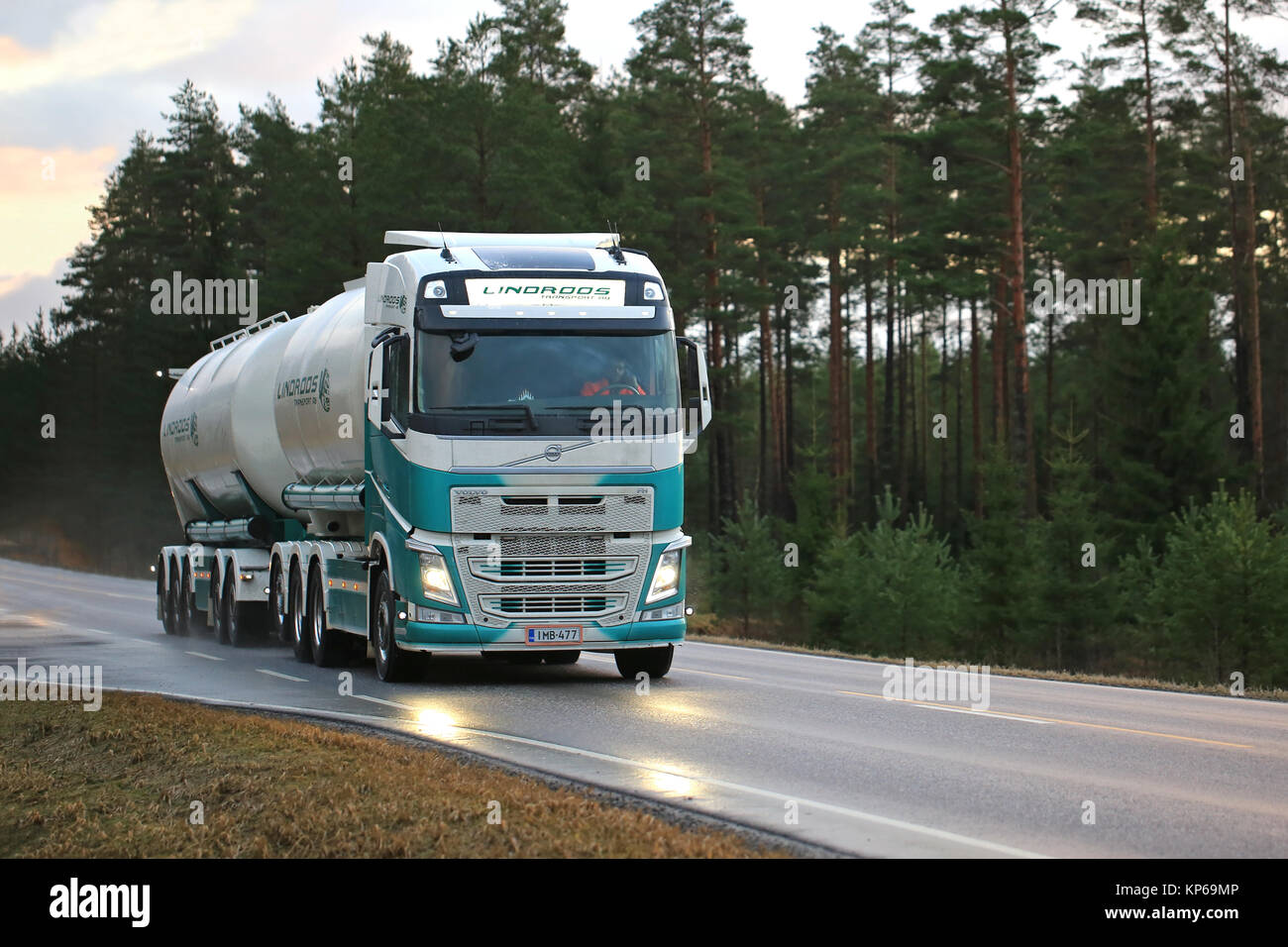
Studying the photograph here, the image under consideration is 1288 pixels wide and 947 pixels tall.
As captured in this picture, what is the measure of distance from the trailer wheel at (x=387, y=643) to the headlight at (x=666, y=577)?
102 inches

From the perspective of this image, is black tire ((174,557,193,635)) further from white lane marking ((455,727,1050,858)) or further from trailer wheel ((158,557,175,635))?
white lane marking ((455,727,1050,858))

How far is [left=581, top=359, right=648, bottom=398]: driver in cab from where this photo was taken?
15227 millimetres

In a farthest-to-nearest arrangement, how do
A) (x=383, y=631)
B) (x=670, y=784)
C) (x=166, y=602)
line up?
(x=166, y=602) < (x=383, y=631) < (x=670, y=784)

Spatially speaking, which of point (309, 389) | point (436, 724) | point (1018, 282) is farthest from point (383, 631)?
point (1018, 282)

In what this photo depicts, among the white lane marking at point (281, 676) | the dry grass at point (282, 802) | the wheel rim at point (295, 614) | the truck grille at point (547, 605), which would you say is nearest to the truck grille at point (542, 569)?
the truck grille at point (547, 605)

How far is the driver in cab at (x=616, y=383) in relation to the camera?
15227 mm

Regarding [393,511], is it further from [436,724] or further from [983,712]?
[983,712]

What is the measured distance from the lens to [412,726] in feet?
43.5

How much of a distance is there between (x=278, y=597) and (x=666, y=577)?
7368 millimetres

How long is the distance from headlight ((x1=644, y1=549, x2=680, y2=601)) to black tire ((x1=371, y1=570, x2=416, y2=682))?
8.48 feet

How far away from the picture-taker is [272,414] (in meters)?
21.0
